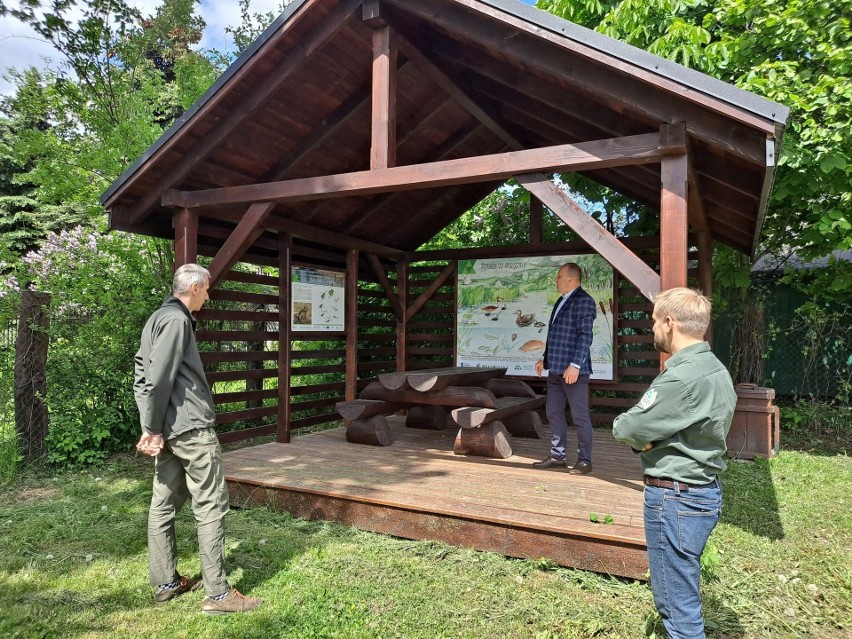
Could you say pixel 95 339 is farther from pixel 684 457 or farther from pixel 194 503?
pixel 684 457

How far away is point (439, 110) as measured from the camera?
6.59m

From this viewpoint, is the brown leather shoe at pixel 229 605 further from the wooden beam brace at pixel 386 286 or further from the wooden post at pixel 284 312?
the wooden beam brace at pixel 386 286

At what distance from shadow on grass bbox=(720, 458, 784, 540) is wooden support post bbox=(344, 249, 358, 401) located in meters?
4.92

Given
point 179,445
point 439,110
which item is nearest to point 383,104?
point 439,110

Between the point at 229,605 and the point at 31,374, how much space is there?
15.5ft

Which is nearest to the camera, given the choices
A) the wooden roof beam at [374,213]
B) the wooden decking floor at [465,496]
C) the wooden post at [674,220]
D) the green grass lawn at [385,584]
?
the green grass lawn at [385,584]

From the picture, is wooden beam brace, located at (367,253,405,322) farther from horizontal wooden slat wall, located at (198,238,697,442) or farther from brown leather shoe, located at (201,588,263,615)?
brown leather shoe, located at (201,588,263,615)

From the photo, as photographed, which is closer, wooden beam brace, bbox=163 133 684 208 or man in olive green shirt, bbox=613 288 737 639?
man in olive green shirt, bbox=613 288 737 639

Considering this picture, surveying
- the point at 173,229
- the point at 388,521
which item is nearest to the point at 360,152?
the point at 173,229

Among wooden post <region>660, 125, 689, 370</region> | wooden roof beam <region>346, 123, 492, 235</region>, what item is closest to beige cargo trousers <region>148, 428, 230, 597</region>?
wooden post <region>660, 125, 689, 370</region>

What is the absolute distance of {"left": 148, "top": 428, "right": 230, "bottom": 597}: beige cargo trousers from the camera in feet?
10.6

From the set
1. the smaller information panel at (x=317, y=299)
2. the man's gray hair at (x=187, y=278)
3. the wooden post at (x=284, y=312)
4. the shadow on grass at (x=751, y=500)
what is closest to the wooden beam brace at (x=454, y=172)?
the wooden post at (x=284, y=312)

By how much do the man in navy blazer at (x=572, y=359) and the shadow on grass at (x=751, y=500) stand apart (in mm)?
1247

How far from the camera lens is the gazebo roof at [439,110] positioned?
3.92 m
